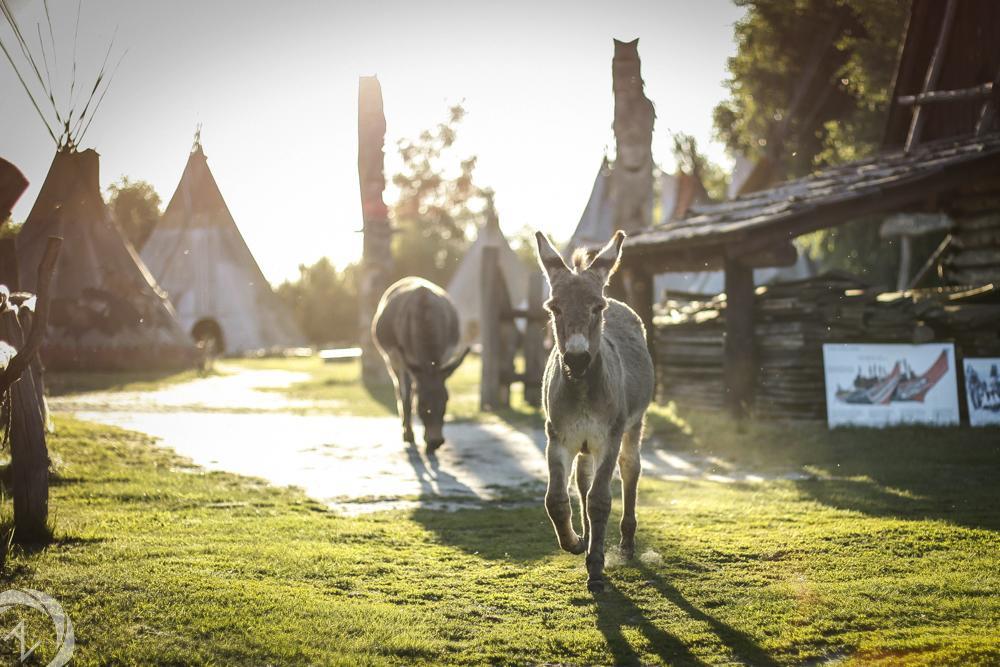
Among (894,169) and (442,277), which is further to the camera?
(442,277)

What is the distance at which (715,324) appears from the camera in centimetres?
1681

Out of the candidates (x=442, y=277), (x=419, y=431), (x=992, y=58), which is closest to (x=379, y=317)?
(x=419, y=431)

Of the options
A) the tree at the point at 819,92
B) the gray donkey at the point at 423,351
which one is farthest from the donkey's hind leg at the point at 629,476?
the tree at the point at 819,92

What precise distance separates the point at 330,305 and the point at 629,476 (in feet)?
172

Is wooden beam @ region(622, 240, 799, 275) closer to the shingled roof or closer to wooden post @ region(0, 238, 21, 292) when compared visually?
the shingled roof

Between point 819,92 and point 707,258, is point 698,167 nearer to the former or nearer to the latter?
point 819,92

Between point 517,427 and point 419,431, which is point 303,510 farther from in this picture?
point 517,427

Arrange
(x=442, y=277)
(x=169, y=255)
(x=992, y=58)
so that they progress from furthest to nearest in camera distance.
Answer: (x=442, y=277), (x=992, y=58), (x=169, y=255)

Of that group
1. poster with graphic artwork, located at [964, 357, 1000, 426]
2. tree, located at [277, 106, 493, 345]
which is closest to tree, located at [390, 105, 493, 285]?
tree, located at [277, 106, 493, 345]

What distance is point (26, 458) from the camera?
23.4 feet

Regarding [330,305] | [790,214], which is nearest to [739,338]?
[790,214]

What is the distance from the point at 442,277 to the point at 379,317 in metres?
57.1

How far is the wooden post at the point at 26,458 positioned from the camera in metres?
7.02

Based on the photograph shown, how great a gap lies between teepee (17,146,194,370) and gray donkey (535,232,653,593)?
4667 mm
